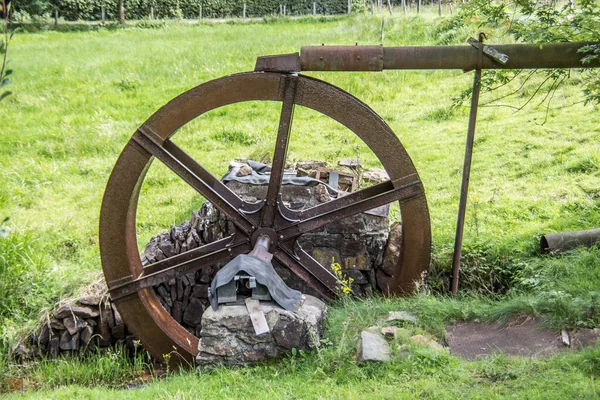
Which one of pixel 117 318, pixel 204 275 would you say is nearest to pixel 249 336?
pixel 204 275

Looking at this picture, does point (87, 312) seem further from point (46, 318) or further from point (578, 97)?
point (578, 97)

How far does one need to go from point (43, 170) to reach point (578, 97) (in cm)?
819

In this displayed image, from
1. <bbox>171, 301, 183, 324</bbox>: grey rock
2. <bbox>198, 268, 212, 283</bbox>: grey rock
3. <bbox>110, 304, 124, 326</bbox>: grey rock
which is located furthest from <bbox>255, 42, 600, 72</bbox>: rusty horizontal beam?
<bbox>110, 304, 124, 326</bbox>: grey rock

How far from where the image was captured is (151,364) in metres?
6.84

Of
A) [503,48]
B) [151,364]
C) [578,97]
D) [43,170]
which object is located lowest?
[151,364]

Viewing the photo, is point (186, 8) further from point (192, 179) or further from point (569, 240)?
point (569, 240)

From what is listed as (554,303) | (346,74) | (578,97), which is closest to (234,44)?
(346,74)

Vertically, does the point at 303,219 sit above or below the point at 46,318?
above

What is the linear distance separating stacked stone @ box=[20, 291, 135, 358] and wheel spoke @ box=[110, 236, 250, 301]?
720mm

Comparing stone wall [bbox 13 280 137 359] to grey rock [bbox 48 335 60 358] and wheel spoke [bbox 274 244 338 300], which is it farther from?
wheel spoke [bbox 274 244 338 300]

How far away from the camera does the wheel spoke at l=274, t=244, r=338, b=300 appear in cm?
644

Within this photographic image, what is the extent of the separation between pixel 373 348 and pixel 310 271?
1.74 meters

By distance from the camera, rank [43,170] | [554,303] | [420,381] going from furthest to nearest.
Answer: [43,170] < [554,303] < [420,381]

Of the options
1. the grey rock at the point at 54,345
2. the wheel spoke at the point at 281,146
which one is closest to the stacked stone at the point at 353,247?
the wheel spoke at the point at 281,146
